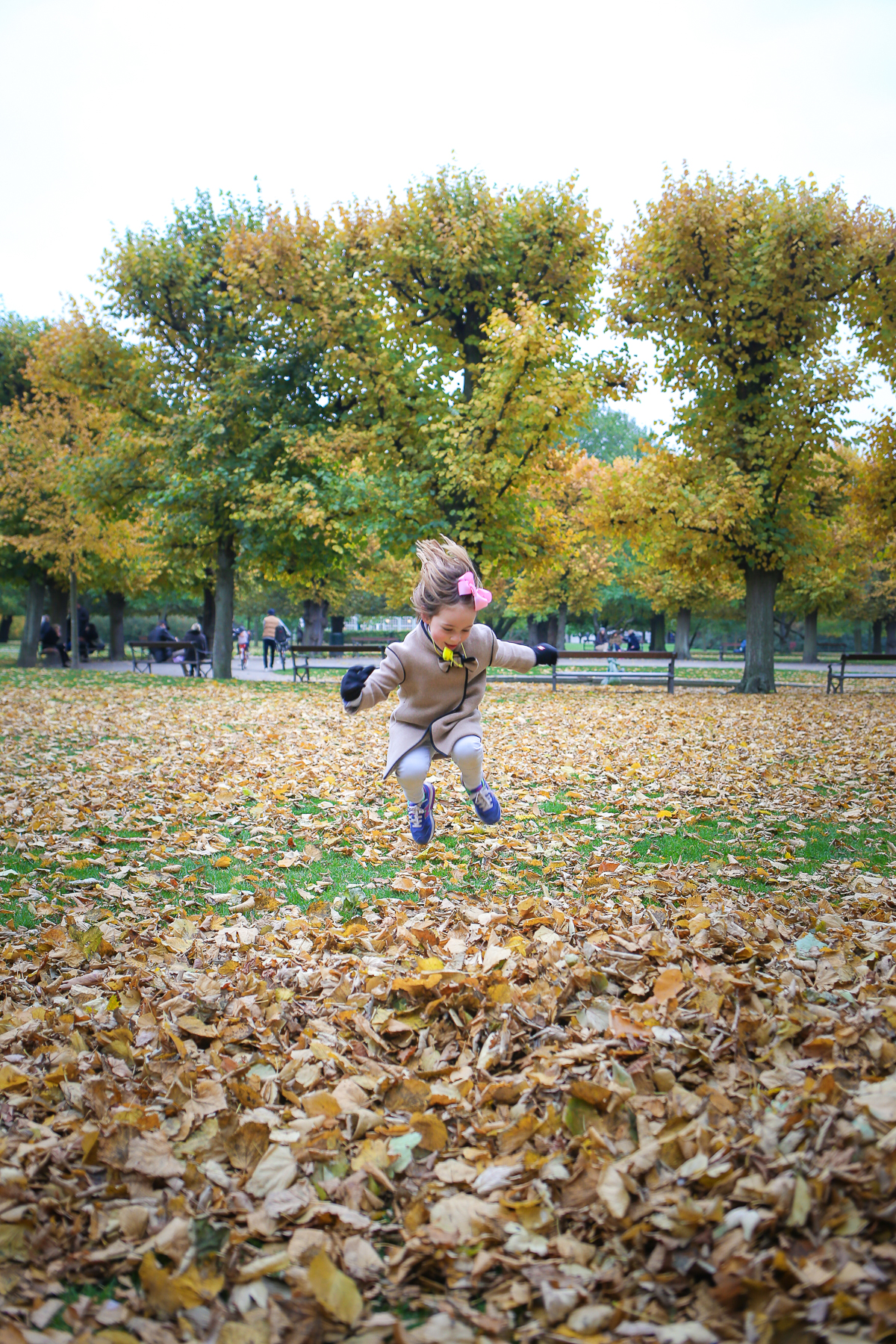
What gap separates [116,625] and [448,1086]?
35448 millimetres

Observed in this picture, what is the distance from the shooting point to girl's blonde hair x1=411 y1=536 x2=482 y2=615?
4.53 m

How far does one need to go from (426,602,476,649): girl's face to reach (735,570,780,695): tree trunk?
14.8 metres

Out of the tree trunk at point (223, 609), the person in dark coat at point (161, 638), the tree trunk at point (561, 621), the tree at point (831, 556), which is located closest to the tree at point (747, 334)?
the tree at point (831, 556)

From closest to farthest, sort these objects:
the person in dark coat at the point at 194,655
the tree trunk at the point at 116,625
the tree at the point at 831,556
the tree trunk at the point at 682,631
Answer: the tree at the point at 831,556 → the person in dark coat at the point at 194,655 → the tree trunk at the point at 116,625 → the tree trunk at the point at 682,631

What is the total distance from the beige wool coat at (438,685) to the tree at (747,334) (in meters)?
12.3

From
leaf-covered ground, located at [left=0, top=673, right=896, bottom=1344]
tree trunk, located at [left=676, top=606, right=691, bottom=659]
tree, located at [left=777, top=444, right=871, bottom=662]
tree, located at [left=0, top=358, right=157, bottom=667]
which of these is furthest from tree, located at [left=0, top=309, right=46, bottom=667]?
tree trunk, located at [left=676, top=606, right=691, bottom=659]

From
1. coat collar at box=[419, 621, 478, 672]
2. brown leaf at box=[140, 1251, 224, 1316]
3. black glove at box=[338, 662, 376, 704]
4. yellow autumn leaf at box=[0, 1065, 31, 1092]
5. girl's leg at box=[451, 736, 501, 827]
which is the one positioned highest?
coat collar at box=[419, 621, 478, 672]

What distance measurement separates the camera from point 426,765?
4906 mm

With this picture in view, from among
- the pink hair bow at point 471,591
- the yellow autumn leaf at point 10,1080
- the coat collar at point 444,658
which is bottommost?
the yellow autumn leaf at point 10,1080

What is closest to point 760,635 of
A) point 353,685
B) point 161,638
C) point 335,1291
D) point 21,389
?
point 353,685

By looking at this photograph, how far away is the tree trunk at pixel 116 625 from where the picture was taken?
34.7m

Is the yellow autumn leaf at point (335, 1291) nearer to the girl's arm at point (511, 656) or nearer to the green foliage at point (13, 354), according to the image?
the girl's arm at point (511, 656)

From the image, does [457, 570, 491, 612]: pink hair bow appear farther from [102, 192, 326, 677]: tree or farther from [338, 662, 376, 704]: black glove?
[102, 192, 326, 677]: tree

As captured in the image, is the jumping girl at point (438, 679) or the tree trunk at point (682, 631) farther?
the tree trunk at point (682, 631)
